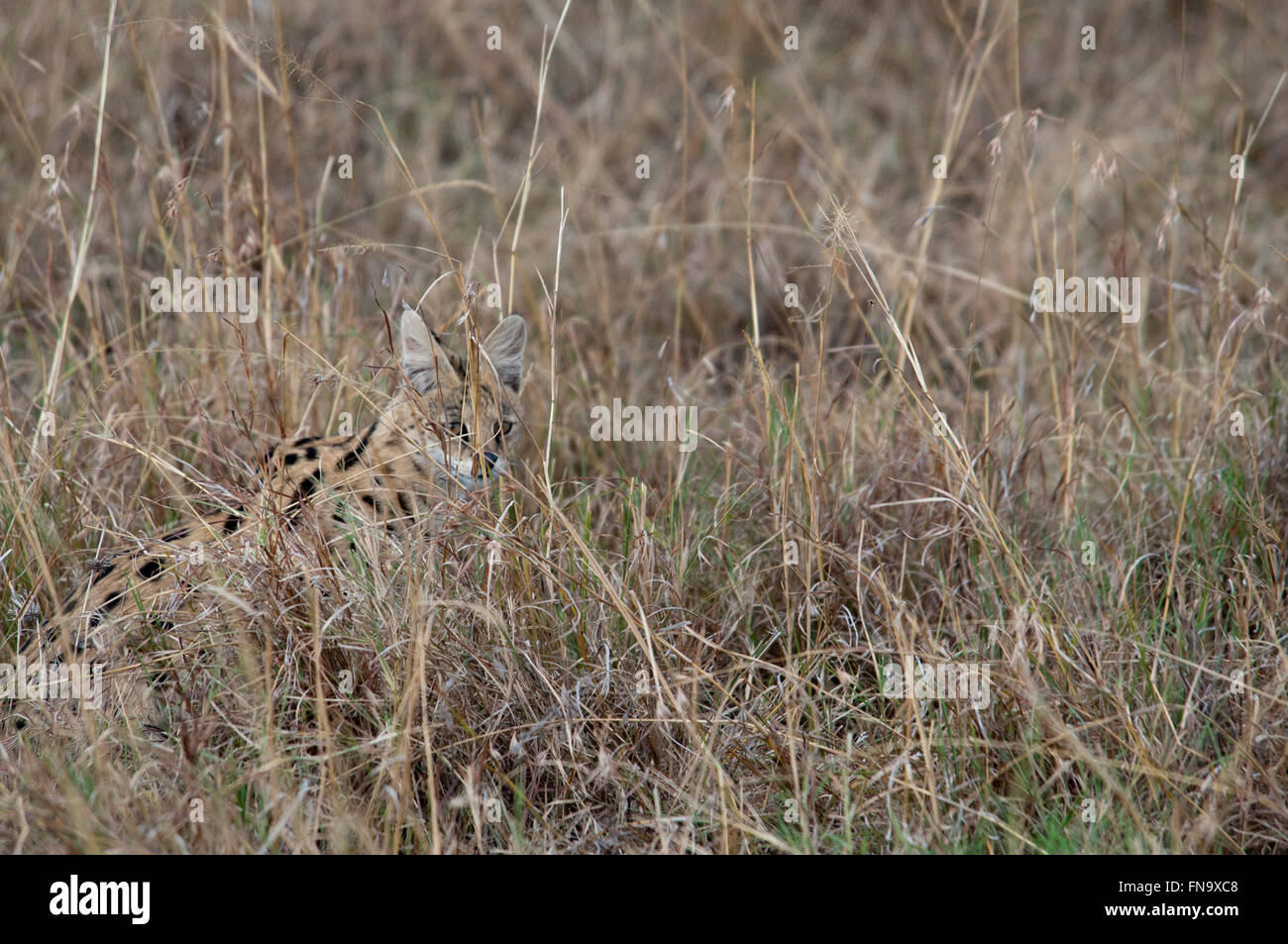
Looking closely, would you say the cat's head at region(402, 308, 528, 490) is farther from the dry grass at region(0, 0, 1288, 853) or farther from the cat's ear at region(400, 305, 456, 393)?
the dry grass at region(0, 0, 1288, 853)

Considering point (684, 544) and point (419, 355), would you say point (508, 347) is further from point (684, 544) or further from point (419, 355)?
point (684, 544)

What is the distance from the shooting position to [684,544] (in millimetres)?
3184

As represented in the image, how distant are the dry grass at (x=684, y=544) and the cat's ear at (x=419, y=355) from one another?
0.12 meters

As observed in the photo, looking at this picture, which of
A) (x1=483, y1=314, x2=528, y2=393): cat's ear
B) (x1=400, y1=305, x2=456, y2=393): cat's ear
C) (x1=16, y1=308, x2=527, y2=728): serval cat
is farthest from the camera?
(x1=483, y1=314, x2=528, y2=393): cat's ear

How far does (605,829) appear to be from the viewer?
8.72 ft

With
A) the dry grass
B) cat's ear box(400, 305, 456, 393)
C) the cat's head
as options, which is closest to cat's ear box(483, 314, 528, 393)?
the cat's head

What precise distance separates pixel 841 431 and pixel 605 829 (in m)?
1.55

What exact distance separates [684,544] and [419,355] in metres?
0.96

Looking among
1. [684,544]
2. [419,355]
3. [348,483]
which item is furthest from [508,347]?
[684,544]

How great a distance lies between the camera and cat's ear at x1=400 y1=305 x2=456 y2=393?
323 centimetres

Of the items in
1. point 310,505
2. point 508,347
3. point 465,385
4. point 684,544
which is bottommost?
point 684,544

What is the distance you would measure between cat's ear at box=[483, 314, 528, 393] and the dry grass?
30 cm
